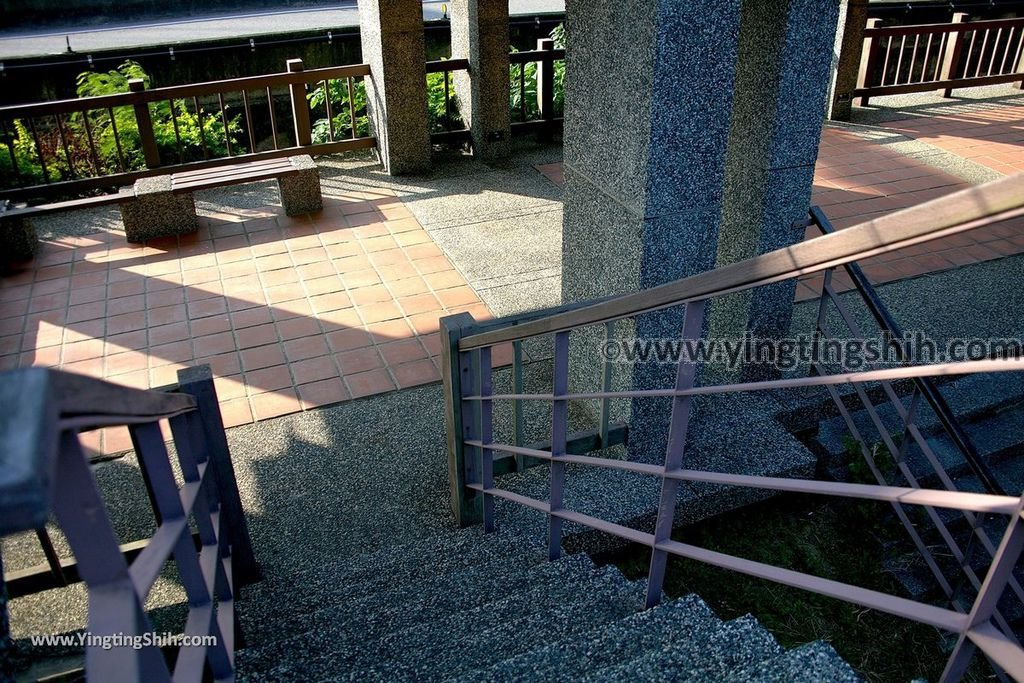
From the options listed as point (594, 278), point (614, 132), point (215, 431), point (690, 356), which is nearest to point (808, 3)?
point (614, 132)

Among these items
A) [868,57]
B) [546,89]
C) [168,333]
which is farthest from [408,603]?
[868,57]

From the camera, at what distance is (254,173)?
718cm

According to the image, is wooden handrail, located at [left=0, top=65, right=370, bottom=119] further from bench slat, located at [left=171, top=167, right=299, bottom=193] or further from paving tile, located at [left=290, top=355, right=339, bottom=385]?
paving tile, located at [left=290, top=355, right=339, bottom=385]

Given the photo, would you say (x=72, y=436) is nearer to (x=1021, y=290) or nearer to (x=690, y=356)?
(x=690, y=356)

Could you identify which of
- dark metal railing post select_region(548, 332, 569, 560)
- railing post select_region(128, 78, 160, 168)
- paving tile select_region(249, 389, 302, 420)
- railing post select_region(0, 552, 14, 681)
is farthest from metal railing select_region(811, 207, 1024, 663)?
railing post select_region(128, 78, 160, 168)

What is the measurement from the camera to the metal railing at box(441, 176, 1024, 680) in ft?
3.89

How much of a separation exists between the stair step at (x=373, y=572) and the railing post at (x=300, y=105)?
18.5 ft

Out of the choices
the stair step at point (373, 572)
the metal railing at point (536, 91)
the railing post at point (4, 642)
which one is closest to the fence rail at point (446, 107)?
the metal railing at point (536, 91)

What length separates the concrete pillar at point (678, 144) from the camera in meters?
3.23

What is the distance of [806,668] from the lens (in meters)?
1.82

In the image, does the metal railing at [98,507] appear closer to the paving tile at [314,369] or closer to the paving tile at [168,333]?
the paving tile at [314,369]

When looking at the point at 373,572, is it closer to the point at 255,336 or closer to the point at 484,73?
the point at 255,336

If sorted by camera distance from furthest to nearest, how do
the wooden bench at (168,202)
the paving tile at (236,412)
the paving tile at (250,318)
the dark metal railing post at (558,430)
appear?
the wooden bench at (168,202), the paving tile at (250,318), the paving tile at (236,412), the dark metal railing post at (558,430)

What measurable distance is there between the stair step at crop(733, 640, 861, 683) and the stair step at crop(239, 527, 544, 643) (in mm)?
1608
